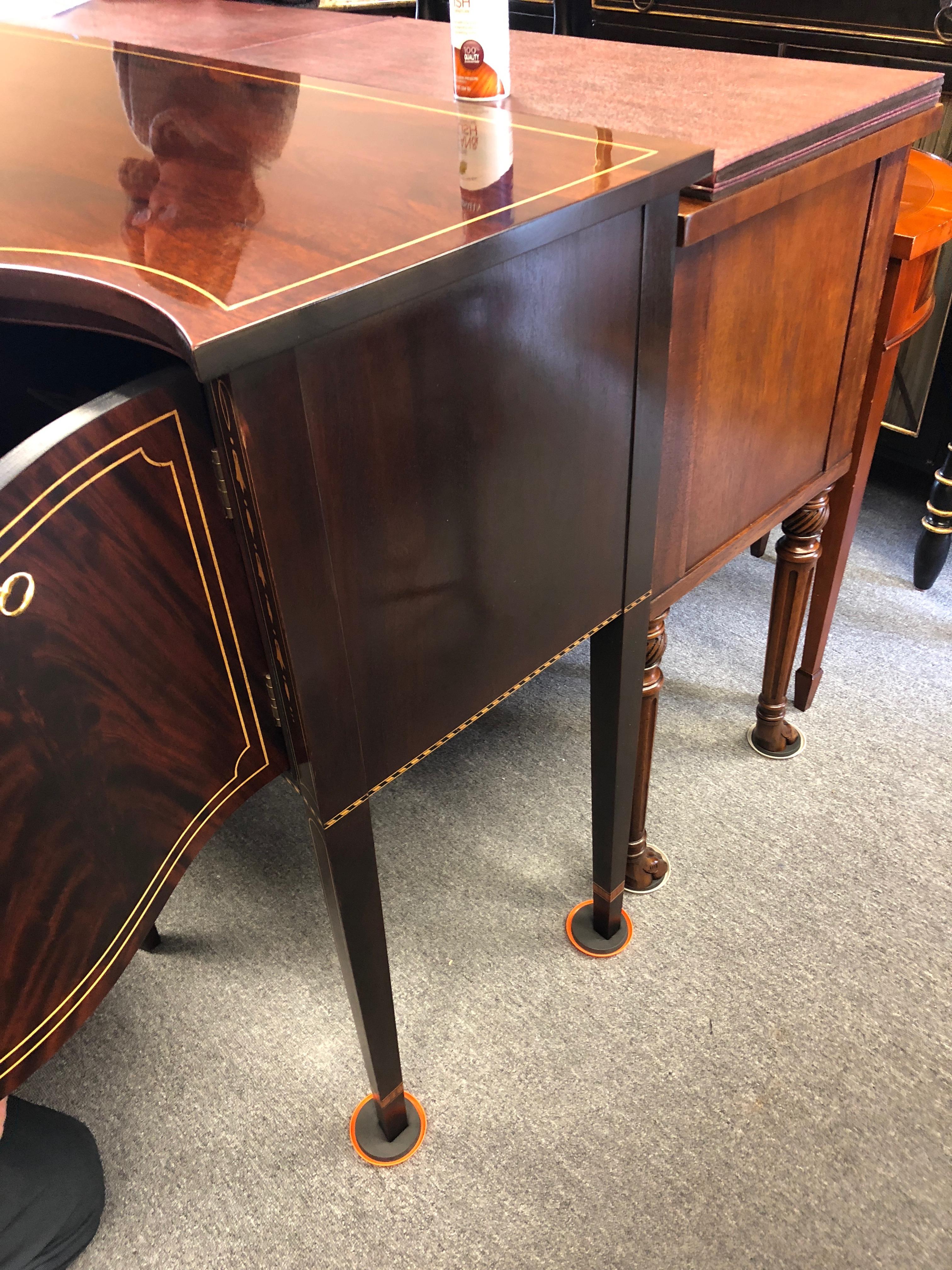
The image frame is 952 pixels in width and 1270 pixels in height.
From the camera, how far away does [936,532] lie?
1656 mm

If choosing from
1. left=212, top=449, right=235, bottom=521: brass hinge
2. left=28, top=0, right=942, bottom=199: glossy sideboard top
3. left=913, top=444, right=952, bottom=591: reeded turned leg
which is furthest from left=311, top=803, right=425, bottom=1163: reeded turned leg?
left=913, top=444, right=952, bottom=591: reeded turned leg

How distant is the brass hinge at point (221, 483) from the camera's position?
603mm

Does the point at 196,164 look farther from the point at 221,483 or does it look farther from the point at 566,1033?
the point at 566,1033

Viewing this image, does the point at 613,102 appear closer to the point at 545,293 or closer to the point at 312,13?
the point at 545,293

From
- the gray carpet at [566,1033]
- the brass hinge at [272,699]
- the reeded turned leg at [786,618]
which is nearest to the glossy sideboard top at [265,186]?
the brass hinge at [272,699]

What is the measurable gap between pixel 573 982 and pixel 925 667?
83 centimetres

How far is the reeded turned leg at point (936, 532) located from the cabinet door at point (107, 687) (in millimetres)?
1337

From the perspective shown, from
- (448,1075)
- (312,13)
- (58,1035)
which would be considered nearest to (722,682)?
(448,1075)

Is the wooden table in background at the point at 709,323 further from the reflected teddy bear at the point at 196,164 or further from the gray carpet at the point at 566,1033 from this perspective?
the gray carpet at the point at 566,1033

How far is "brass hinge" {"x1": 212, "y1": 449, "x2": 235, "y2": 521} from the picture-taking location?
603 mm

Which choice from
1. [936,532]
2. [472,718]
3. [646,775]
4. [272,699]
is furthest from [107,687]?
[936,532]

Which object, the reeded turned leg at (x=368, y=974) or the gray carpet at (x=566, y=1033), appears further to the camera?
the gray carpet at (x=566, y=1033)

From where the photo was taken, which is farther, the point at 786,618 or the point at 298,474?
the point at 786,618

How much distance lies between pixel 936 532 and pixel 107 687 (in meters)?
1.48
